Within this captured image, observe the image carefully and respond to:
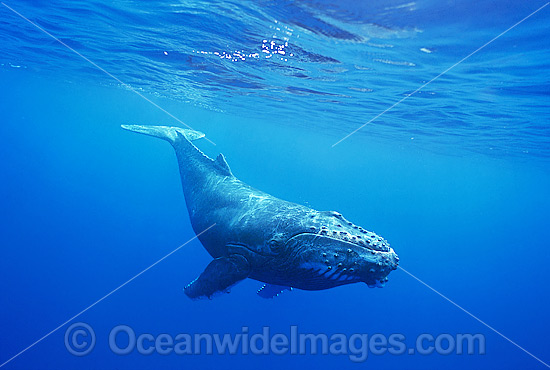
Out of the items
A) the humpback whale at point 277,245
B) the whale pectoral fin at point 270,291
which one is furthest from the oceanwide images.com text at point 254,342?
the humpback whale at point 277,245

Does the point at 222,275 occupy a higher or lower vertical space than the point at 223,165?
lower

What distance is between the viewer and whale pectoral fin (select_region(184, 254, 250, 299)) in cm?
578

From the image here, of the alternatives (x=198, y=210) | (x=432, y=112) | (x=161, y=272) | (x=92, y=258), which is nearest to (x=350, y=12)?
(x=198, y=210)

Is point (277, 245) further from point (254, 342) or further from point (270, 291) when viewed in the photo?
point (254, 342)

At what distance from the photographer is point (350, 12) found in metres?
8.67

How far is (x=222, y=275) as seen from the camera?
229 inches

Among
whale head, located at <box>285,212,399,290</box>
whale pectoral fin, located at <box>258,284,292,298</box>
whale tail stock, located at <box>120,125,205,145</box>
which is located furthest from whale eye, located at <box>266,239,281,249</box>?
whale tail stock, located at <box>120,125,205,145</box>

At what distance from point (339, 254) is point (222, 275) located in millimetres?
2442

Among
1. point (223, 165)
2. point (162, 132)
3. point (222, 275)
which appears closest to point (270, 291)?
point (222, 275)

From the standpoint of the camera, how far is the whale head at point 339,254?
4.43m

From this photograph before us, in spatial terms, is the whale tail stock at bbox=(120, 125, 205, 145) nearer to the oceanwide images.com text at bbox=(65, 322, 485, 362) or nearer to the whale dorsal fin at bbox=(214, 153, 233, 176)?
the whale dorsal fin at bbox=(214, 153, 233, 176)

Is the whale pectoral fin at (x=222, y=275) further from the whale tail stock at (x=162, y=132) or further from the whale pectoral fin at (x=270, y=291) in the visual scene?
the whale tail stock at (x=162, y=132)

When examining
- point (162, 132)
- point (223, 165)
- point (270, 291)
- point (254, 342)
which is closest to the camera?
point (270, 291)

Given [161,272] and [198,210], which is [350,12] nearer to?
[198,210]
